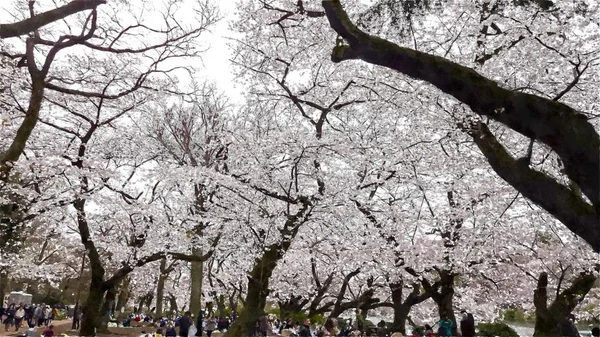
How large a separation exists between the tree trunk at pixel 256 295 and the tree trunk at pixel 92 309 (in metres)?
4.40

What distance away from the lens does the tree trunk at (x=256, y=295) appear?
10008mm

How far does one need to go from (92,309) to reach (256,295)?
5.08 metres

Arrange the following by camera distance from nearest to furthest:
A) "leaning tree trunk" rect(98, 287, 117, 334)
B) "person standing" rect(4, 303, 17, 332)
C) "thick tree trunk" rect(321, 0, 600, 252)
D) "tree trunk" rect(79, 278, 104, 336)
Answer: "thick tree trunk" rect(321, 0, 600, 252)
"tree trunk" rect(79, 278, 104, 336)
"leaning tree trunk" rect(98, 287, 117, 334)
"person standing" rect(4, 303, 17, 332)

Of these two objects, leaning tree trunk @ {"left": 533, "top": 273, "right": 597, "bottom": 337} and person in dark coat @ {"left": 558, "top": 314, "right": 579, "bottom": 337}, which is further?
leaning tree trunk @ {"left": 533, "top": 273, "right": 597, "bottom": 337}

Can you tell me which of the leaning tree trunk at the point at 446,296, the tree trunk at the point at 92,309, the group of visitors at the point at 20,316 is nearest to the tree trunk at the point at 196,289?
the tree trunk at the point at 92,309

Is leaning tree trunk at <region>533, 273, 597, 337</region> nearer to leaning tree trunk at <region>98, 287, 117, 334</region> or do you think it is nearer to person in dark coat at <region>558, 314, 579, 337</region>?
person in dark coat at <region>558, 314, 579, 337</region>

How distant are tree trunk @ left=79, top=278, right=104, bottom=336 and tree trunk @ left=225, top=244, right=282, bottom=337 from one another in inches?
173

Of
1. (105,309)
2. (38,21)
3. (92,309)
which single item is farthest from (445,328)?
(105,309)

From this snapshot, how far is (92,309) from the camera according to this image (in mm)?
12359

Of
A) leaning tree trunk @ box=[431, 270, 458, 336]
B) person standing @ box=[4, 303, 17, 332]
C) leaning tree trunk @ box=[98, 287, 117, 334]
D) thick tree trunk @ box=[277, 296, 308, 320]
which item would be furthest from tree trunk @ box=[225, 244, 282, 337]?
person standing @ box=[4, 303, 17, 332]

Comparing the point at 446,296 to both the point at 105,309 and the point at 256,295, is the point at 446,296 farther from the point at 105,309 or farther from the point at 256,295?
the point at 105,309

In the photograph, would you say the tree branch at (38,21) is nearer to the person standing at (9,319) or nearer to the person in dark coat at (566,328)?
the person in dark coat at (566,328)

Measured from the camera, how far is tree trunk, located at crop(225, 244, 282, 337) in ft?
32.8

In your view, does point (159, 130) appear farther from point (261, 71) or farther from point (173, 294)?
point (173, 294)
